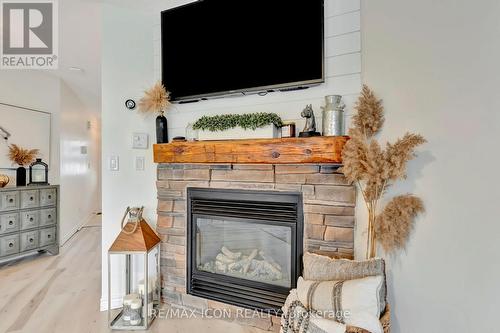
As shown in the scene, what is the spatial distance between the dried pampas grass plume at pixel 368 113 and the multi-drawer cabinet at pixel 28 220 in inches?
152

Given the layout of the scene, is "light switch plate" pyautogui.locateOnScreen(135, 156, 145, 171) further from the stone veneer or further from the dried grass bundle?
the dried grass bundle

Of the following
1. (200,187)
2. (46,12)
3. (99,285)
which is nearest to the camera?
(200,187)

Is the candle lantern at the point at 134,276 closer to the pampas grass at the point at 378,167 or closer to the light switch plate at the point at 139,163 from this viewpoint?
the light switch plate at the point at 139,163

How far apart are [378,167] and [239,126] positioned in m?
0.93

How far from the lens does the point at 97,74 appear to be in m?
4.07

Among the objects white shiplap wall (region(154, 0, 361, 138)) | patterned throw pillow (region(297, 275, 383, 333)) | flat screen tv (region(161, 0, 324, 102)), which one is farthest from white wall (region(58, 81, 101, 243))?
patterned throw pillow (region(297, 275, 383, 333))

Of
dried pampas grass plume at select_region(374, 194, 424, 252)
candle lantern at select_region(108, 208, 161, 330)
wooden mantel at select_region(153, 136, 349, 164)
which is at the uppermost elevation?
wooden mantel at select_region(153, 136, 349, 164)

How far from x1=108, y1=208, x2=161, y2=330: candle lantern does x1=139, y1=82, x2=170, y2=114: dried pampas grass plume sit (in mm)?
812

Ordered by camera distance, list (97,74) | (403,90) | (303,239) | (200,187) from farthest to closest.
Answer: (97,74)
(200,187)
(303,239)
(403,90)

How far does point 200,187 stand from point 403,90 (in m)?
1.54

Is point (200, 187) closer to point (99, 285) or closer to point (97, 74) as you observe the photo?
point (99, 285)

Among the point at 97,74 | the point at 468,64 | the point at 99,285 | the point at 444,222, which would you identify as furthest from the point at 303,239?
the point at 97,74

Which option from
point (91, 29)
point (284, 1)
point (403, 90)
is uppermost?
point (91, 29)

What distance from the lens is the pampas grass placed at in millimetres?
1523
